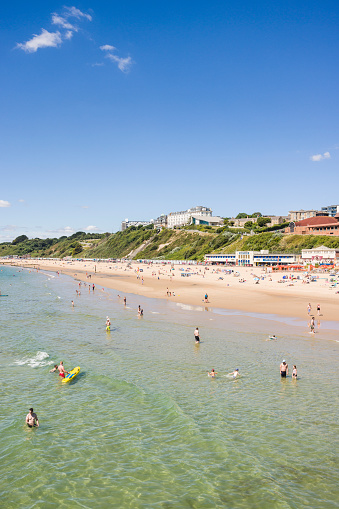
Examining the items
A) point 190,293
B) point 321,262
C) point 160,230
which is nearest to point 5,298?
point 190,293

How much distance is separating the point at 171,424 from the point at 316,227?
109051 millimetres

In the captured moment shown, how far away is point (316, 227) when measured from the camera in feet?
366

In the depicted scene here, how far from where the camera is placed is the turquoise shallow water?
10570mm

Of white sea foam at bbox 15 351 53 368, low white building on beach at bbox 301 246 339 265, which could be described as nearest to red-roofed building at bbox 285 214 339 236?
Result: low white building on beach at bbox 301 246 339 265

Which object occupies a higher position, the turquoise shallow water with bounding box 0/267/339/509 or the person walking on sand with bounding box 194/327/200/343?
the person walking on sand with bounding box 194/327/200/343

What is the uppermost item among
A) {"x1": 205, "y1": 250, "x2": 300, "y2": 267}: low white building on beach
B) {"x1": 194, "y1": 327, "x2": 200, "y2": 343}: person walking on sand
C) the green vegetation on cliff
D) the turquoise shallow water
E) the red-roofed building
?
the red-roofed building

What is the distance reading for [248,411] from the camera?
50.0 ft

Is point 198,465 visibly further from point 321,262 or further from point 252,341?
point 321,262

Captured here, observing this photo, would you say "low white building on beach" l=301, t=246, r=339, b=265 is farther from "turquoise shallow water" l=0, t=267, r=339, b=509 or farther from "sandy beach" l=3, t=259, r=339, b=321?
"turquoise shallow water" l=0, t=267, r=339, b=509

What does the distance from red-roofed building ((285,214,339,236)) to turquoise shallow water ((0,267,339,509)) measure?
290 ft

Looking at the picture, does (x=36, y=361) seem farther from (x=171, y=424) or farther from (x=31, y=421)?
(x=171, y=424)

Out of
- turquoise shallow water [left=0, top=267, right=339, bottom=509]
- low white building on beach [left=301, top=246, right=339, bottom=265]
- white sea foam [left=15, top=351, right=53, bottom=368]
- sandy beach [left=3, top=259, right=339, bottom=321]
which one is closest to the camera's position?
Answer: turquoise shallow water [left=0, top=267, right=339, bottom=509]

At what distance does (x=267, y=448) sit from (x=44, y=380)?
12531mm

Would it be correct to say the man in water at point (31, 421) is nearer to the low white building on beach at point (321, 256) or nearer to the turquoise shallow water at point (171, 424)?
the turquoise shallow water at point (171, 424)
